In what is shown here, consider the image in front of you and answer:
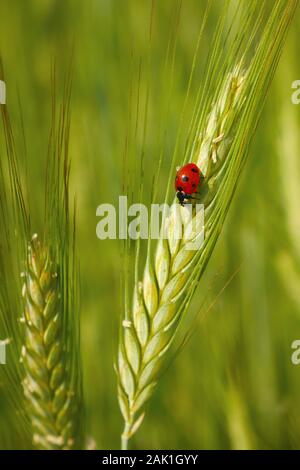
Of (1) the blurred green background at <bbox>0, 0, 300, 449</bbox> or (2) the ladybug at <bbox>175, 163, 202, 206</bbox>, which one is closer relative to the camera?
(2) the ladybug at <bbox>175, 163, 202, 206</bbox>

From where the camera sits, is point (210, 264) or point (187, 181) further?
point (210, 264)

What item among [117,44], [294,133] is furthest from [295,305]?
[117,44]

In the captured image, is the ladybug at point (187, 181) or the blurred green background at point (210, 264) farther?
the blurred green background at point (210, 264)
